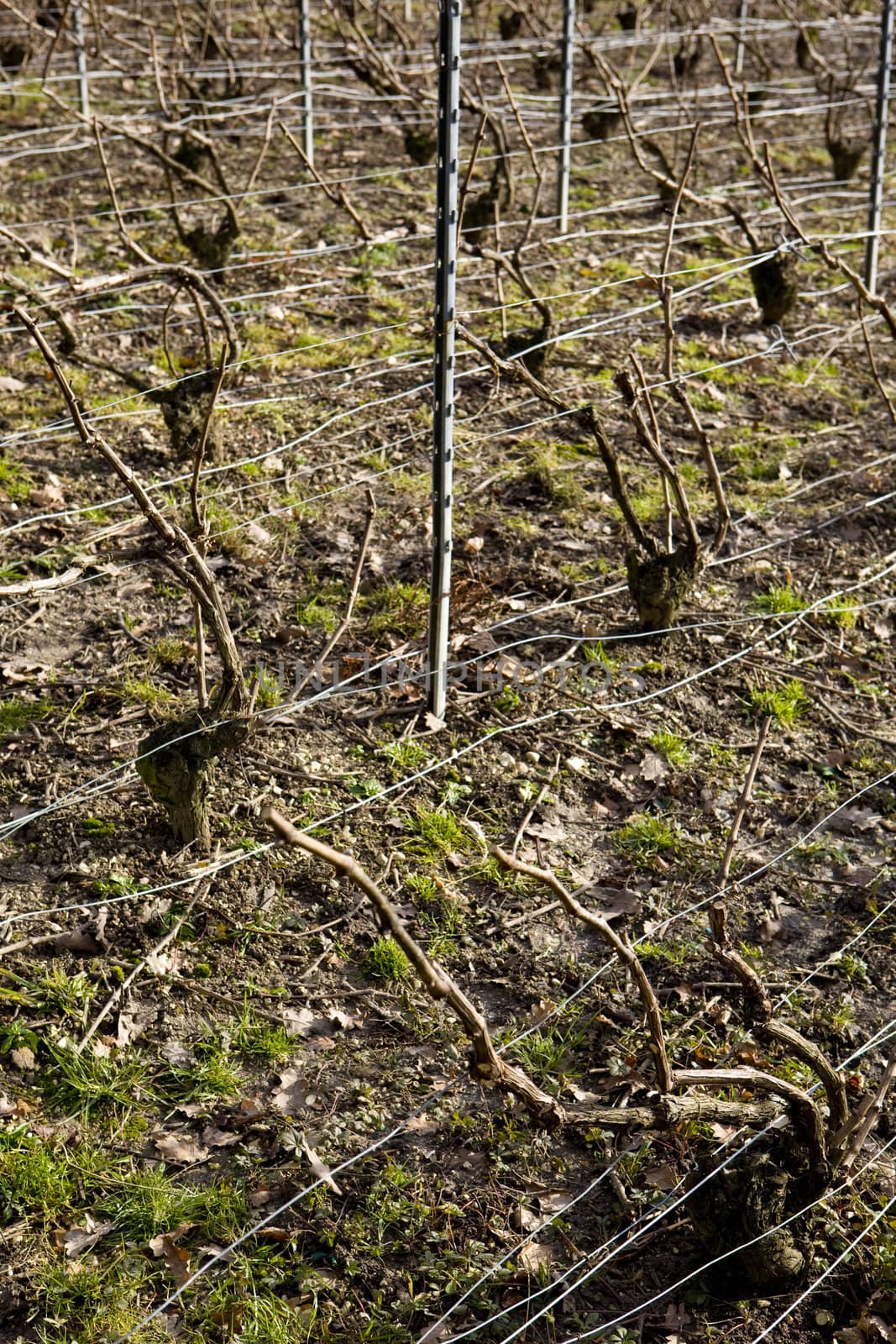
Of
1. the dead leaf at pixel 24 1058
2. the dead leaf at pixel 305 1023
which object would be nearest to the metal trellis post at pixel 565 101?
the dead leaf at pixel 305 1023

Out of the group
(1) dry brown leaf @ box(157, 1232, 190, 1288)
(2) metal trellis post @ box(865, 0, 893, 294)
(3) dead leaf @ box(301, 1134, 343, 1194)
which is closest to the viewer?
(1) dry brown leaf @ box(157, 1232, 190, 1288)

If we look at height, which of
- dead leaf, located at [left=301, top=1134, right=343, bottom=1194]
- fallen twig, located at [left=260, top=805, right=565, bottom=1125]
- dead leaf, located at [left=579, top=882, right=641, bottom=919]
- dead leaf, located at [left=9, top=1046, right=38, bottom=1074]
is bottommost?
dead leaf, located at [left=301, top=1134, right=343, bottom=1194]

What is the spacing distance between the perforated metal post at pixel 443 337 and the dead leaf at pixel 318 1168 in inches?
56.8

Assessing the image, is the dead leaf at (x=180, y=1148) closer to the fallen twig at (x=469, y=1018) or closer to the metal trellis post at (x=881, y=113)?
the fallen twig at (x=469, y=1018)

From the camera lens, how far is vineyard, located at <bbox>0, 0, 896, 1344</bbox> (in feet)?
8.46

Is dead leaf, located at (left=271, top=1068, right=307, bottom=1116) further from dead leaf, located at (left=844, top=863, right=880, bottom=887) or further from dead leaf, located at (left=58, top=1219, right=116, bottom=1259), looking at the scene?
dead leaf, located at (left=844, top=863, right=880, bottom=887)

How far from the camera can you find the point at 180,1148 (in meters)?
2.75

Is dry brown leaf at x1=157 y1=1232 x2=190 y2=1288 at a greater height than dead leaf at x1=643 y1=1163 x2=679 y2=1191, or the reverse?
dry brown leaf at x1=157 y1=1232 x2=190 y2=1288

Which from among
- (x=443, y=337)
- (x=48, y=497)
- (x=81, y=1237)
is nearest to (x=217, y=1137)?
A: (x=81, y=1237)

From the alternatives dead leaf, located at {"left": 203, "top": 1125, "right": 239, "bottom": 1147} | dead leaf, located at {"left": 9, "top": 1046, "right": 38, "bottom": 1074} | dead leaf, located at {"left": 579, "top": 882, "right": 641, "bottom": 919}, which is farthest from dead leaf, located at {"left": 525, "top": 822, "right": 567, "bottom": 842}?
dead leaf, located at {"left": 9, "top": 1046, "right": 38, "bottom": 1074}

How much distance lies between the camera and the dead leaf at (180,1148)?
8.96 feet

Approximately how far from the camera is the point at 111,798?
355cm

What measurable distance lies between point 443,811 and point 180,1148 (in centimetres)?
118

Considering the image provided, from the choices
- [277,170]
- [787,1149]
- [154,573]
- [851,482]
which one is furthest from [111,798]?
[277,170]
